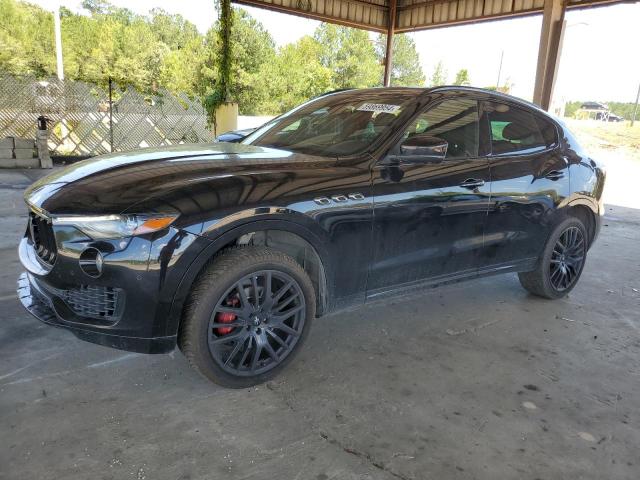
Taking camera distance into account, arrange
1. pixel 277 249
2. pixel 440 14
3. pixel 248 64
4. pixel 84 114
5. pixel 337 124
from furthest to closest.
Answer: pixel 248 64 < pixel 440 14 < pixel 84 114 < pixel 337 124 < pixel 277 249

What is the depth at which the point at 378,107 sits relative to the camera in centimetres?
343

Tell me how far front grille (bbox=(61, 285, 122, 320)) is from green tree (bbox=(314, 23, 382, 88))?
5317 centimetres

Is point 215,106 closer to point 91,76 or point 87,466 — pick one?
point 87,466

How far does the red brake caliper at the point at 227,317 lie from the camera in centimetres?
258

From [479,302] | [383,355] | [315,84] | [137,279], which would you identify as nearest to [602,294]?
[479,302]

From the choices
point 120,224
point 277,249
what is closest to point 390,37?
point 277,249

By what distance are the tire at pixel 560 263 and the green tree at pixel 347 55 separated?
5114 cm

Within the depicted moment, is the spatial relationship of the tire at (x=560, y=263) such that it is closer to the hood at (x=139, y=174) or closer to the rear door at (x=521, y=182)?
the rear door at (x=521, y=182)

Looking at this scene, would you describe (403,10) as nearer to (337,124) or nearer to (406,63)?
(337,124)

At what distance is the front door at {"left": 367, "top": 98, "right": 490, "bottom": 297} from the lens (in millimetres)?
3012

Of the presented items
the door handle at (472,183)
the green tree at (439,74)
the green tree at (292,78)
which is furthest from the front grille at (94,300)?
the green tree at (439,74)

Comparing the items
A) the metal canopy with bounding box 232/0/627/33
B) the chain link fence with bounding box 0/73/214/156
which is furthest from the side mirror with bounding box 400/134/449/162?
the chain link fence with bounding box 0/73/214/156

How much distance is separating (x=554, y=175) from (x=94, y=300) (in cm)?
334

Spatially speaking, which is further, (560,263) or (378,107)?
(560,263)
